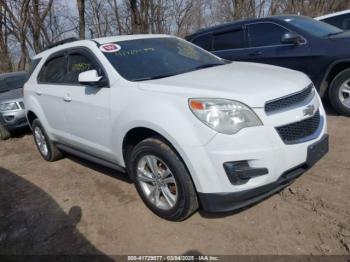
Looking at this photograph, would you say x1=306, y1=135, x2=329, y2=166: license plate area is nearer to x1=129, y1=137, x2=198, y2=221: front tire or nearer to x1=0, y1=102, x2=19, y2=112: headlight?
x1=129, y1=137, x2=198, y2=221: front tire

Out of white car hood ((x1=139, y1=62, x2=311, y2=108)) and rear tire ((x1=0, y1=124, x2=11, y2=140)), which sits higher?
white car hood ((x1=139, y1=62, x2=311, y2=108))

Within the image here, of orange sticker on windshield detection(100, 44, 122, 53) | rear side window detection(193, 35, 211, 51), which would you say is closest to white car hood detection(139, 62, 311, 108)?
Result: orange sticker on windshield detection(100, 44, 122, 53)

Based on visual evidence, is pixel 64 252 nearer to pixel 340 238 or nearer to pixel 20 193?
pixel 20 193

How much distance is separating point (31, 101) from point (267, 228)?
4.04m

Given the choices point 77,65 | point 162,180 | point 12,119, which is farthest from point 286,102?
point 12,119

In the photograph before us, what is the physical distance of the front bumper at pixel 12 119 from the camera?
7.58 m

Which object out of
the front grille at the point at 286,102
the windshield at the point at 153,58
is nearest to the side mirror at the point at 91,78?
the windshield at the point at 153,58

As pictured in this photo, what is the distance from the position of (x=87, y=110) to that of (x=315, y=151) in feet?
7.91

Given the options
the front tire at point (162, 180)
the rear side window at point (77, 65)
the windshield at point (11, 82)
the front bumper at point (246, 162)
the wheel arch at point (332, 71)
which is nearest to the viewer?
the front bumper at point (246, 162)

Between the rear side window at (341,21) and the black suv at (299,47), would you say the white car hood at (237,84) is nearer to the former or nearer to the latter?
the black suv at (299,47)

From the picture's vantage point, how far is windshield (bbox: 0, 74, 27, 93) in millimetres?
9127

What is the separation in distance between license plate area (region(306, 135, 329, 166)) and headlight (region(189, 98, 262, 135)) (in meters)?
0.60

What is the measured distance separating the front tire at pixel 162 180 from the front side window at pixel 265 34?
3.89 meters

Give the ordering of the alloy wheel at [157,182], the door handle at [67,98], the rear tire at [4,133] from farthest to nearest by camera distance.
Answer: the rear tire at [4,133] → the door handle at [67,98] → the alloy wheel at [157,182]
